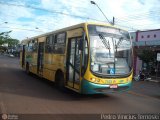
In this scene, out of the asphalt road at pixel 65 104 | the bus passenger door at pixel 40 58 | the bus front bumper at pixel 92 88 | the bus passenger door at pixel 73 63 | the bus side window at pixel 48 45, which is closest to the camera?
the asphalt road at pixel 65 104

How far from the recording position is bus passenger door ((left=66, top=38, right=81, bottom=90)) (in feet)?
36.0

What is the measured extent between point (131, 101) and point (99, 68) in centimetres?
199

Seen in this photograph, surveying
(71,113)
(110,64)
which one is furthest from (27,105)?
(110,64)

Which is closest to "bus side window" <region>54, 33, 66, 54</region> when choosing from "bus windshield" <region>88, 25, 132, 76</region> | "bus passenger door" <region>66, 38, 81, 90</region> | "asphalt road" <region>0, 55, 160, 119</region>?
"bus passenger door" <region>66, 38, 81, 90</region>

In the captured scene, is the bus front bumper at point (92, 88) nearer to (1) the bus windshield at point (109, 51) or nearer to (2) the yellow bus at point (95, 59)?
(2) the yellow bus at point (95, 59)

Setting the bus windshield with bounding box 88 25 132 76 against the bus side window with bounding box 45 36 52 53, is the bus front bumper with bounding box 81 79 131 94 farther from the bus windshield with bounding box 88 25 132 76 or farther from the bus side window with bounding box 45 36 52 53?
the bus side window with bounding box 45 36 52 53

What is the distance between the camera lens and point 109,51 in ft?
35.6

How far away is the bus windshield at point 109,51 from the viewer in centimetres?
1053

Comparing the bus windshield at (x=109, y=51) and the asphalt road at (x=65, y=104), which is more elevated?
the bus windshield at (x=109, y=51)

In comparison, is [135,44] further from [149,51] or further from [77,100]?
[77,100]

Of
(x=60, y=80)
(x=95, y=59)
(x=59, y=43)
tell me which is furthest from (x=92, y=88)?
(x=59, y=43)

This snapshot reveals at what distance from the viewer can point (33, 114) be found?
808 centimetres

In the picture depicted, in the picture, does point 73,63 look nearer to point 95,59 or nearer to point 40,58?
point 95,59

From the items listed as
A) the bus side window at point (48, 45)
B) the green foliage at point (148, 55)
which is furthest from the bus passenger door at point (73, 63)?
the green foliage at point (148, 55)
